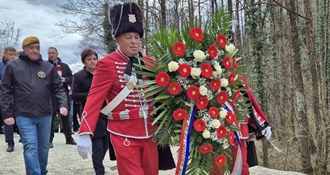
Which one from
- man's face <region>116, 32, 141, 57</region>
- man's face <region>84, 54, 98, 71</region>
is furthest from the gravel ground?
man's face <region>116, 32, 141, 57</region>

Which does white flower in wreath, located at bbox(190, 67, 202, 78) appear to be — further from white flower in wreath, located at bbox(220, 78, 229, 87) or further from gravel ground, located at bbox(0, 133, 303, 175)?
gravel ground, located at bbox(0, 133, 303, 175)

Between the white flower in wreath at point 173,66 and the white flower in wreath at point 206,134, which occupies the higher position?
the white flower in wreath at point 173,66

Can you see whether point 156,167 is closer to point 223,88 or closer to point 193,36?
point 223,88

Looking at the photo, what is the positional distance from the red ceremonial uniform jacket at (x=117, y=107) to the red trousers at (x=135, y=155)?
2.4 inches

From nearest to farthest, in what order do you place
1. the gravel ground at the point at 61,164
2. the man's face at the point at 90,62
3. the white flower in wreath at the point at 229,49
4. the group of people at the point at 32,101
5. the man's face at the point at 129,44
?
the white flower in wreath at the point at 229,49 → the man's face at the point at 129,44 → the group of people at the point at 32,101 → the man's face at the point at 90,62 → the gravel ground at the point at 61,164

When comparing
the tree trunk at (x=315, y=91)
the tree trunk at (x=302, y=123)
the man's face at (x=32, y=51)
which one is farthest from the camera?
the tree trunk at (x=302, y=123)

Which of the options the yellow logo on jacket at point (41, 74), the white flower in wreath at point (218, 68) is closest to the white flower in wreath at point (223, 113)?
the white flower in wreath at point (218, 68)

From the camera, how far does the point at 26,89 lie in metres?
5.10

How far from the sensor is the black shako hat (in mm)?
3693

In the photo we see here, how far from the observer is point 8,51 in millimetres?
8789

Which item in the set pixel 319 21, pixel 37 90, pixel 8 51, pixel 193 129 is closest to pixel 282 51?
pixel 319 21

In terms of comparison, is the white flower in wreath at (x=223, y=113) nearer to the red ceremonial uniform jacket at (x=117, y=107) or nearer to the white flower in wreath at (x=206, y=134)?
the white flower in wreath at (x=206, y=134)

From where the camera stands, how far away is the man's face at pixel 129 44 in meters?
3.65

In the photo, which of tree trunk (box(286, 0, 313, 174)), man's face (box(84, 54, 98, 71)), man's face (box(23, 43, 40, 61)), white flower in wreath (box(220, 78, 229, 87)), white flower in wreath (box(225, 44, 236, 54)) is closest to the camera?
white flower in wreath (box(220, 78, 229, 87))
